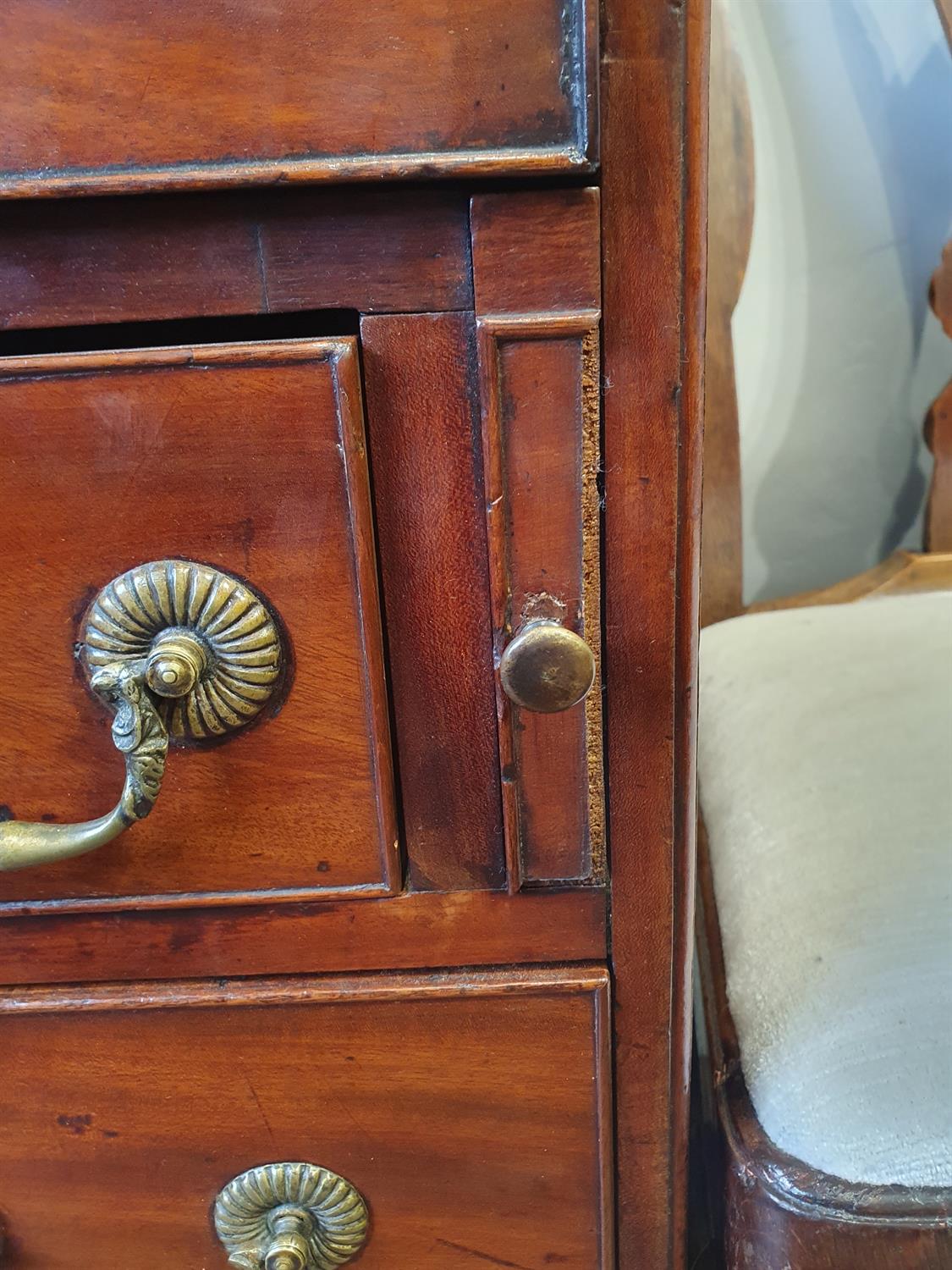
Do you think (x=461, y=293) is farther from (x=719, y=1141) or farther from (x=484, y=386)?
(x=719, y=1141)

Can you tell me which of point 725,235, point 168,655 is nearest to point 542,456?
point 168,655

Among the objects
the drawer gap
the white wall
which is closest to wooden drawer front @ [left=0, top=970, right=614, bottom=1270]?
the drawer gap

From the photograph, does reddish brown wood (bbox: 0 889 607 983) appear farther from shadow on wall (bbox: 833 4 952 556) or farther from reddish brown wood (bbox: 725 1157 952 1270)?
shadow on wall (bbox: 833 4 952 556)

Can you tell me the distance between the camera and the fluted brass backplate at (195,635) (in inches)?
10.9

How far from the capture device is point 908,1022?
36cm

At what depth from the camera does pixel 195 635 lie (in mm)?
281

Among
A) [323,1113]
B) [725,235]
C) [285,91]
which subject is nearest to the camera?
[285,91]

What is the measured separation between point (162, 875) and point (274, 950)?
5 centimetres

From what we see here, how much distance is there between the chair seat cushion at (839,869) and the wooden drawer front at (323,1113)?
3.6 inches

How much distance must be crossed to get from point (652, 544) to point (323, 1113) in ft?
0.83

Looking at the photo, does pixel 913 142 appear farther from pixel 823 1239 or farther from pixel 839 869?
pixel 823 1239

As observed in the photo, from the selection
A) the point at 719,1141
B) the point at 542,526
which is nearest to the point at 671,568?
the point at 542,526

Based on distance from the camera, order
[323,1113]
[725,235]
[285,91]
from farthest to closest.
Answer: [725,235] < [323,1113] < [285,91]

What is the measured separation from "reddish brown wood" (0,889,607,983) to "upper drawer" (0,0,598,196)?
0.24 m
